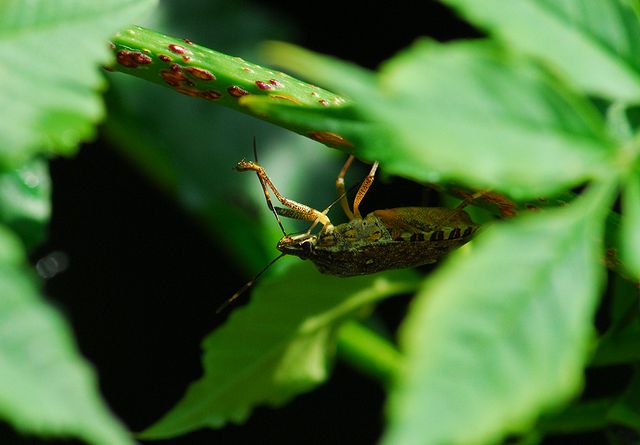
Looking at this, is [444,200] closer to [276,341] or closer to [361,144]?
[276,341]

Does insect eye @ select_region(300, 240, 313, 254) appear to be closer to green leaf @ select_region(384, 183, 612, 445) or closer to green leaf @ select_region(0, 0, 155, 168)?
green leaf @ select_region(0, 0, 155, 168)

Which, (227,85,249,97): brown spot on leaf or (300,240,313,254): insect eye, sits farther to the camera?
(300,240,313,254): insect eye

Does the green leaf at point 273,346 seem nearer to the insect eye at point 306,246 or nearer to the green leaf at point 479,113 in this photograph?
the insect eye at point 306,246

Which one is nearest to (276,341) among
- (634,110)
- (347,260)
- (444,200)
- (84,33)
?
(347,260)

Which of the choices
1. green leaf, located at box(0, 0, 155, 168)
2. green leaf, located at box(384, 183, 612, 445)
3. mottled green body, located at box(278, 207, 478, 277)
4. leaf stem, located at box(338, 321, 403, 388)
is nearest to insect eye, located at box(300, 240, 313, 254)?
mottled green body, located at box(278, 207, 478, 277)

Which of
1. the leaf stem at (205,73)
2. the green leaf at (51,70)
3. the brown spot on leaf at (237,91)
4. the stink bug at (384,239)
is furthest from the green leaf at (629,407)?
the green leaf at (51,70)

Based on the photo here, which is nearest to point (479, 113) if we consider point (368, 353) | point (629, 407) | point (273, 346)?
point (273, 346)
